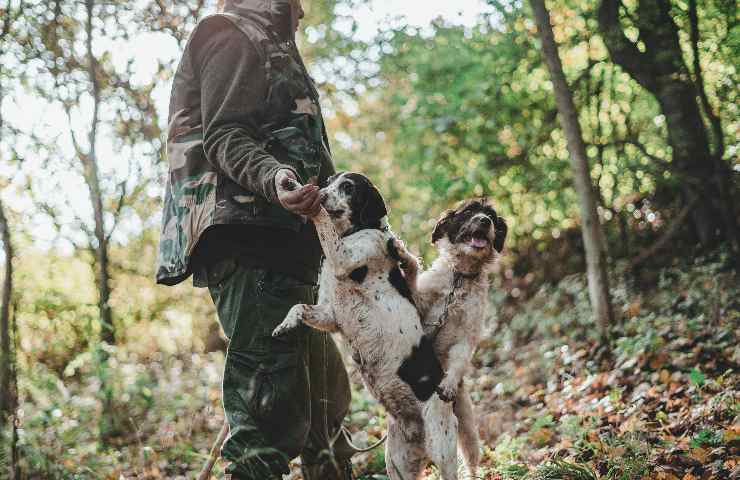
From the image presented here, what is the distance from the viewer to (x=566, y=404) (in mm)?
5012

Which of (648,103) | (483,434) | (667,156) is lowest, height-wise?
(483,434)

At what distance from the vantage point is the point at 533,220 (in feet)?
26.8

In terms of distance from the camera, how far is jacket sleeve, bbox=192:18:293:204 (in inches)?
99.5

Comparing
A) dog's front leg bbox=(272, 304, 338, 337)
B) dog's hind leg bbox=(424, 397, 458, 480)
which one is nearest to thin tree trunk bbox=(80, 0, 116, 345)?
dog's front leg bbox=(272, 304, 338, 337)

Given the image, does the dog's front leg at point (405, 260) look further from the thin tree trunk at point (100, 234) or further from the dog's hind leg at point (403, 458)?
the thin tree trunk at point (100, 234)

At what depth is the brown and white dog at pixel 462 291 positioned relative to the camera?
2.87 meters

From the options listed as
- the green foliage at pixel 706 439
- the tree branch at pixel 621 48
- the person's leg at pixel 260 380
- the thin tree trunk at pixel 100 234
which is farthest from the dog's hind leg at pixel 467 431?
the tree branch at pixel 621 48

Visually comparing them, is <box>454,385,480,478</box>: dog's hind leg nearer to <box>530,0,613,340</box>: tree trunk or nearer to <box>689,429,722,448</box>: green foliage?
<box>689,429,722,448</box>: green foliage

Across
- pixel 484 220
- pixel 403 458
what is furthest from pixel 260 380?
pixel 484 220

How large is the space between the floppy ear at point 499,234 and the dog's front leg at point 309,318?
110 cm

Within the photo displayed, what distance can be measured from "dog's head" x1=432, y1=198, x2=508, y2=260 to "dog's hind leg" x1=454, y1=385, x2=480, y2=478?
718 millimetres

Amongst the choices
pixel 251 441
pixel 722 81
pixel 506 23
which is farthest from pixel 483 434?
pixel 506 23

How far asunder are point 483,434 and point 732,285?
10.1 ft

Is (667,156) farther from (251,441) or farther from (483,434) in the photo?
(251,441)
